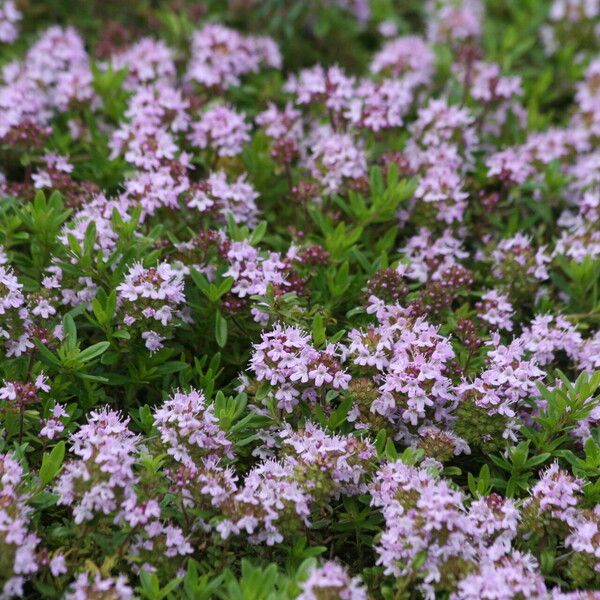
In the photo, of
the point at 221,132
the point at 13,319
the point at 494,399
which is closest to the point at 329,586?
the point at 494,399

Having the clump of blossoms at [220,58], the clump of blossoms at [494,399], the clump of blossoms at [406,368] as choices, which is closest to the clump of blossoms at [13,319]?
the clump of blossoms at [406,368]

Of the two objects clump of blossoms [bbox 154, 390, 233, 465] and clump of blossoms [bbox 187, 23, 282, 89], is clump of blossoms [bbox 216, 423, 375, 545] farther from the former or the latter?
A: clump of blossoms [bbox 187, 23, 282, 89]

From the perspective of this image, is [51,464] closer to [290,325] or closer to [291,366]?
[291,366]

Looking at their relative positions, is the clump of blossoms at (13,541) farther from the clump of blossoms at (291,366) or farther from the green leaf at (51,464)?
the clump of blossoms at (291,366)

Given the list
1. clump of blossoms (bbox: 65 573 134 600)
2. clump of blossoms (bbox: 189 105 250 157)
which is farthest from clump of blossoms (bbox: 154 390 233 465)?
clump of blossoms (bbox: 189 105 250 157)

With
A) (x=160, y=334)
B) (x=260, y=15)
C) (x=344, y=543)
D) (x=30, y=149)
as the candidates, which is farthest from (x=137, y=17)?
(x=344, y=543)

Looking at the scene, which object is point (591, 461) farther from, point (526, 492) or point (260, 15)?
point (260, 15)
